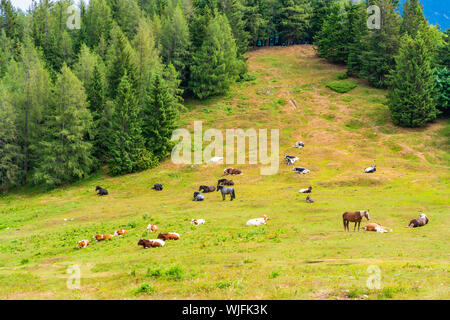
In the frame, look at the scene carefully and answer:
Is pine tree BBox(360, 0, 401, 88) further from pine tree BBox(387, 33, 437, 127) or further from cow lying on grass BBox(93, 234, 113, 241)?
cow lying on grass BBox(93, 234, 113, 241)

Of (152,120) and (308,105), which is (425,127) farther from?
(152,120)

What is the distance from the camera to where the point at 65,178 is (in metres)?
58.4

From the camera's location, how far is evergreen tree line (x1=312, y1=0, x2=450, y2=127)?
2655 inches

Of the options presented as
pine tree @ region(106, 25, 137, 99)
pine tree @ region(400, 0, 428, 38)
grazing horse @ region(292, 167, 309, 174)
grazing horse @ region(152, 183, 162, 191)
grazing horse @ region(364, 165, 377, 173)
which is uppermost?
pine tree @ region(400, 0, 428, 38)

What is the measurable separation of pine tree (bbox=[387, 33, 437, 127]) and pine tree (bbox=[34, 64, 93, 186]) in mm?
57702

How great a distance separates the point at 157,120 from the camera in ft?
204

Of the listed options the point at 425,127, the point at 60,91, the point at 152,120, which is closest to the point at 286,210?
the point at 152,120

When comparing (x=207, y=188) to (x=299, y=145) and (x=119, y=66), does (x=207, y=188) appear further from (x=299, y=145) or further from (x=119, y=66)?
(x=119, y=66)

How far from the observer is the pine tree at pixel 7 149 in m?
59.7

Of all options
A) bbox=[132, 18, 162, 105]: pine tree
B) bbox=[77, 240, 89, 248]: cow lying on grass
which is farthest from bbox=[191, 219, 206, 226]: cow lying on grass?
bbox=[132, 18, 162, 105]: pine tree

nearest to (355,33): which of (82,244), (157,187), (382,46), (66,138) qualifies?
(382,46)

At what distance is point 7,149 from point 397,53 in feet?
273

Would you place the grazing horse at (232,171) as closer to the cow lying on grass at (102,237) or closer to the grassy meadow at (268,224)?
the grassy meadow at (268,224)

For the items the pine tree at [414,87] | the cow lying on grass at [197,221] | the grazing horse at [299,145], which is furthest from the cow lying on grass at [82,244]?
the pine tree at [414,87]
